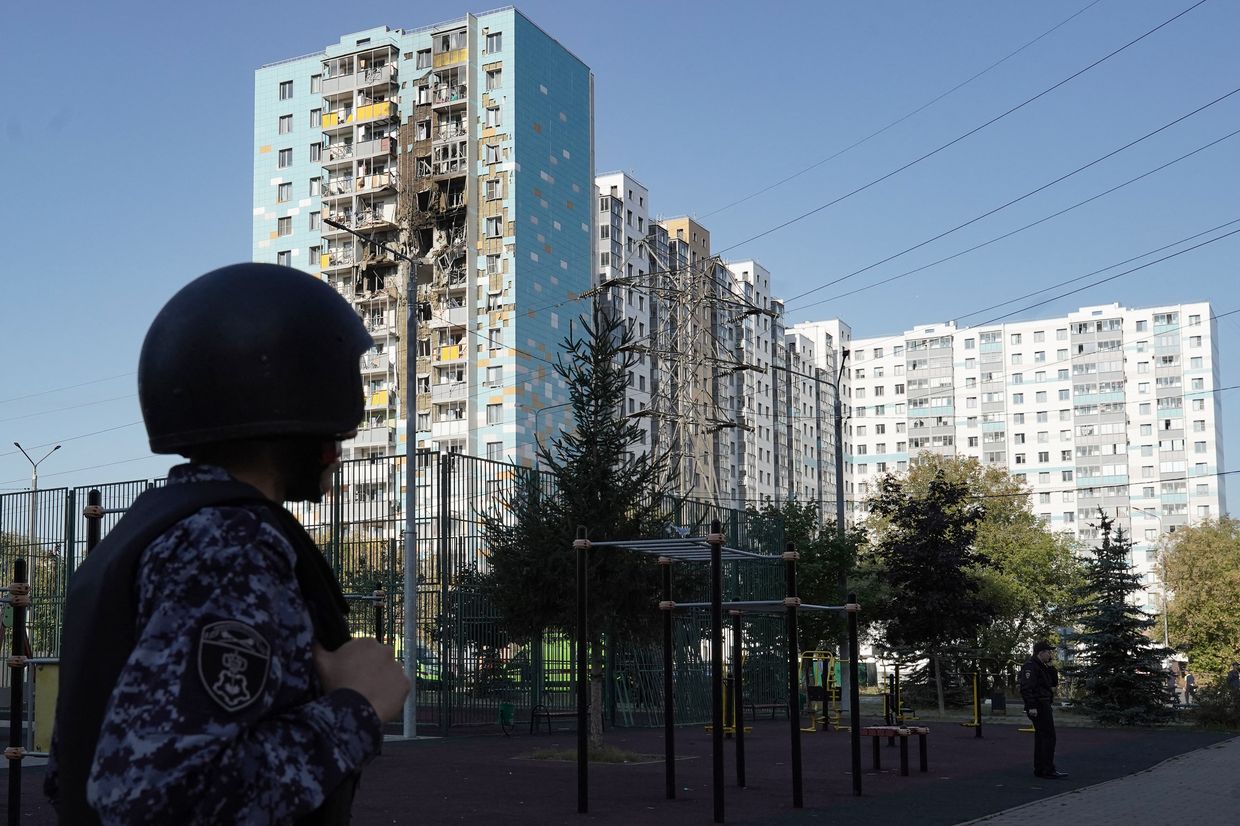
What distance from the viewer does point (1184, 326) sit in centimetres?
16088

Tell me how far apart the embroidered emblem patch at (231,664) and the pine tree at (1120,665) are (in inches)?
1318

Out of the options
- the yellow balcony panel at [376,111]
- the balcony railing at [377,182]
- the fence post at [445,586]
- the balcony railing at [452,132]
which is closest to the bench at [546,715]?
the fence post at [445,586]

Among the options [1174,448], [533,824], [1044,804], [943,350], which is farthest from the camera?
[943,350]

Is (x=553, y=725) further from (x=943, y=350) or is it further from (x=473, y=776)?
(x=943, y=350)

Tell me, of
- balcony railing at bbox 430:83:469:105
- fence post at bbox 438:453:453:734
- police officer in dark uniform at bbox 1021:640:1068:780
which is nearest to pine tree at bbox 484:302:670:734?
fence post at bbox 438:453:453:734

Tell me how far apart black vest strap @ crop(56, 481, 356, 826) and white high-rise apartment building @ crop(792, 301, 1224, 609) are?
150 metres

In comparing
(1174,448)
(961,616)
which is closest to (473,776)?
(961,616)

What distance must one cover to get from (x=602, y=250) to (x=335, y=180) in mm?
28822

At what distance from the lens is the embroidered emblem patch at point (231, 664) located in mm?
1751

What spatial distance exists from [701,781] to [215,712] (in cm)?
1722

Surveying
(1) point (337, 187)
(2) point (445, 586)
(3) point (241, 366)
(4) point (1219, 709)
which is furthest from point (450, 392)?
(3) point (241, 366)

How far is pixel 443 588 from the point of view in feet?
96.1

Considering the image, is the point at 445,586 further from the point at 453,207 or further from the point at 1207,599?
the point at 453,207

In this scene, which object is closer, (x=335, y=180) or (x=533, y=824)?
(x=533, y=824)
